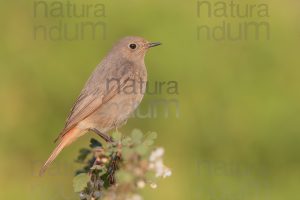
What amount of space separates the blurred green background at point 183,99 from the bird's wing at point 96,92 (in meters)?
0.59

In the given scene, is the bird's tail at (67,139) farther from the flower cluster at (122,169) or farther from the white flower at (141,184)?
the white flower at (141,184)

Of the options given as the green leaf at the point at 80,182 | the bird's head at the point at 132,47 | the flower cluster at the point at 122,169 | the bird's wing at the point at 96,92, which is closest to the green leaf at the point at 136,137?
the flower cluster at the point at 122,169

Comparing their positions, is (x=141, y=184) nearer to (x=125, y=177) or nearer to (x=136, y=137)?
(x=125, y=177)

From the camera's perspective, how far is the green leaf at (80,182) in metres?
3.51

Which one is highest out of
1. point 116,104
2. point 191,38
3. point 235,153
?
point 191,38

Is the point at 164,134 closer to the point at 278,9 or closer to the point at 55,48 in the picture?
the point at 55,48

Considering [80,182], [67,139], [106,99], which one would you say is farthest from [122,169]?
[106,99]

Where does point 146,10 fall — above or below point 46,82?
above

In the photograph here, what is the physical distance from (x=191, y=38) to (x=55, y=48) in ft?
4.15

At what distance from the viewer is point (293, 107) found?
22.0ft

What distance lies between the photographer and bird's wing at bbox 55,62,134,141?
17.2 ft

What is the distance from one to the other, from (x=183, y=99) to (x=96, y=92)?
4.55 ft

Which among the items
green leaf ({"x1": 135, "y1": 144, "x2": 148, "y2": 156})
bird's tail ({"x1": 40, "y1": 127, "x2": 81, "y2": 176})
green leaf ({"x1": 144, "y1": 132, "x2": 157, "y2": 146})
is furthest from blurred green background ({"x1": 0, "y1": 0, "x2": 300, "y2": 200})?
green leaf ({"x1": 135, "y1": 144, "x2": 148, "y2": 156})

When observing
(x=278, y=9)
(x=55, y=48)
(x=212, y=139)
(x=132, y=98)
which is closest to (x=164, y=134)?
(x=212, y=139)
